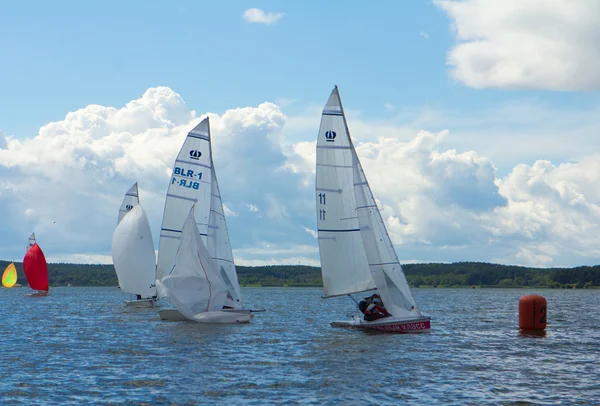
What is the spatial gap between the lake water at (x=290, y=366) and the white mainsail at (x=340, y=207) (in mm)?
3361

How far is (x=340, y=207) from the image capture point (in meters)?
43.4

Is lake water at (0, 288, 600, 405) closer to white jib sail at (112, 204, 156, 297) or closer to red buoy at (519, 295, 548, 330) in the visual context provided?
red buoy at (519, 295, 548, 330)

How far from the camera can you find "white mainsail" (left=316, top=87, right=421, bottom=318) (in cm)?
4312

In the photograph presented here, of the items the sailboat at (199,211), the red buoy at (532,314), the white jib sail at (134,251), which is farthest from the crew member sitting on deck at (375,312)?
the white jib sail at (134,251)

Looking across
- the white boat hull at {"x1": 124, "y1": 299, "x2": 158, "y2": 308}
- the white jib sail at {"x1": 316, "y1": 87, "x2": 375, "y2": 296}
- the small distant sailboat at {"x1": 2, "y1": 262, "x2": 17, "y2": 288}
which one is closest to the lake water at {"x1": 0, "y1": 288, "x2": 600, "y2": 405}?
the white jib sail at {"x1": 316, "y1": 87, "x2": 375, "y2": 296}

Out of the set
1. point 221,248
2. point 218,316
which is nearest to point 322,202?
point 218,316

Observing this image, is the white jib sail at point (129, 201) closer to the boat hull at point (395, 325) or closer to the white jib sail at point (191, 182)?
the white jib sail at point (191, 182)

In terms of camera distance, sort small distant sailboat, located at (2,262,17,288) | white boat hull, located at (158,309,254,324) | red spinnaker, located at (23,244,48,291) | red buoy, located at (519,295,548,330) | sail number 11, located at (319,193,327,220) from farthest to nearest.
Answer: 1. small distant sailboat, located at (2,262,17,288)
2. red spinnaker, located at (23,244,48,291)
3. red buoy, located at (519,295,548,330)
4. white boat hull, located at (158,309,254,324)
5. sail number 11, located at (319,193,327,220)

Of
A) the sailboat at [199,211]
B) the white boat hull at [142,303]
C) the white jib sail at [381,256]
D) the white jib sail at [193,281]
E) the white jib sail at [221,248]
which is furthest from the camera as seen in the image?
the white boat hull at [142,303]

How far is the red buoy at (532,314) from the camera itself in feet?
160

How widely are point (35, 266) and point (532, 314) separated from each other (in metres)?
82.1

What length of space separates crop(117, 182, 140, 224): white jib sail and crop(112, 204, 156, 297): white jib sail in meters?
8.85

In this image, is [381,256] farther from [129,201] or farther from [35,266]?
[35,266]

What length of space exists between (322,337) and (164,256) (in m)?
16.0
